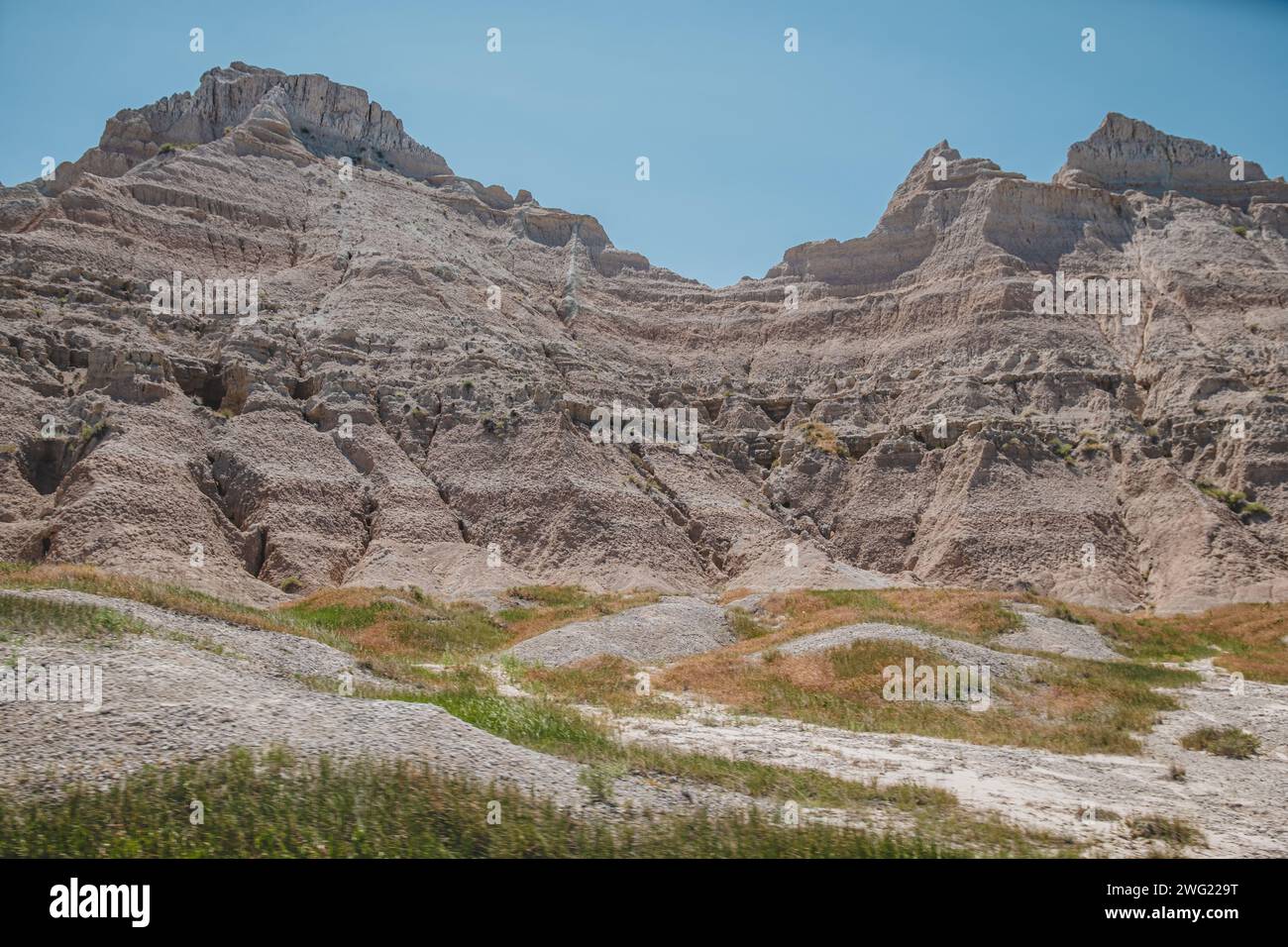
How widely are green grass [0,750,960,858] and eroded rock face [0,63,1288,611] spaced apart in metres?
31.0

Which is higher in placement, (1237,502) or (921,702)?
(1237,502)

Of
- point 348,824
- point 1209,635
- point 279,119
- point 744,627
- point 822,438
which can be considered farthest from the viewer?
point 279,119

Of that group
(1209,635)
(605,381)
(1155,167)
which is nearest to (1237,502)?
(1209,635)

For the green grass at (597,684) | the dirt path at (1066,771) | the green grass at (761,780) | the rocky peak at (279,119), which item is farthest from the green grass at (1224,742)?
the rocky peak at (279,119)

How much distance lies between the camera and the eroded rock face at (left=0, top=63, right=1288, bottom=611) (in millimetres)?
44531

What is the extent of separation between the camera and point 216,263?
62656mm

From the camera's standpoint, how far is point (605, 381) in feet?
209

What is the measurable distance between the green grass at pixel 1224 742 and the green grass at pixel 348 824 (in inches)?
437

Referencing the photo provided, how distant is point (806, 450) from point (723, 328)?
64.1ft

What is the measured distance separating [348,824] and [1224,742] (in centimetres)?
1615

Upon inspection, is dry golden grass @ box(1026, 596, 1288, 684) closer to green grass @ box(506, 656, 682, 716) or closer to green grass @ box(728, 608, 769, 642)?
green grass @ box(728, 608, 769, 642)

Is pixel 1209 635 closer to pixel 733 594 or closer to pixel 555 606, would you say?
pixel 733 594
